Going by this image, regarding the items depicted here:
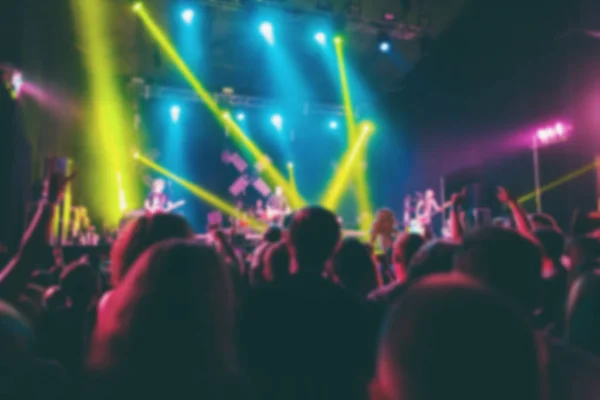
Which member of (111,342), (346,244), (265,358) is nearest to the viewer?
(111,342)

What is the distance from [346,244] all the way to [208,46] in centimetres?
982

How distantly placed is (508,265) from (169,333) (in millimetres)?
806

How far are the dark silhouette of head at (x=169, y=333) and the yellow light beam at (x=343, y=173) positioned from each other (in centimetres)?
1280

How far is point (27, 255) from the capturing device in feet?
5.13

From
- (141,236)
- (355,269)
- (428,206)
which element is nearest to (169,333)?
(141,236)

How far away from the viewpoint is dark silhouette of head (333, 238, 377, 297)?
216 centimetres

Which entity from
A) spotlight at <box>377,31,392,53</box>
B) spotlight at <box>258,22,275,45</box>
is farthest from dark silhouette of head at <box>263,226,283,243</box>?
spotlight at <box>258,22,275,45</box>

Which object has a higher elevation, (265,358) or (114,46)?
(114,46)

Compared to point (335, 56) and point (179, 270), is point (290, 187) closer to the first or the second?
point (335, 56)

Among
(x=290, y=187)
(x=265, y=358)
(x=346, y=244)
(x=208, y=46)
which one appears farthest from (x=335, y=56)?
(x=265, y=358)

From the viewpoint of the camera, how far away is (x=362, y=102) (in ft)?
44.9

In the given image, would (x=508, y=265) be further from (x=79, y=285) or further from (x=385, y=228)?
(x=385, y=228)

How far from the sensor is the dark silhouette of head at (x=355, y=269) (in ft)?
7.10

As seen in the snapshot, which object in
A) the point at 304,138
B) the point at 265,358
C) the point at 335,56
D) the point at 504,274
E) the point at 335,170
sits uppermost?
the point at 335,56
